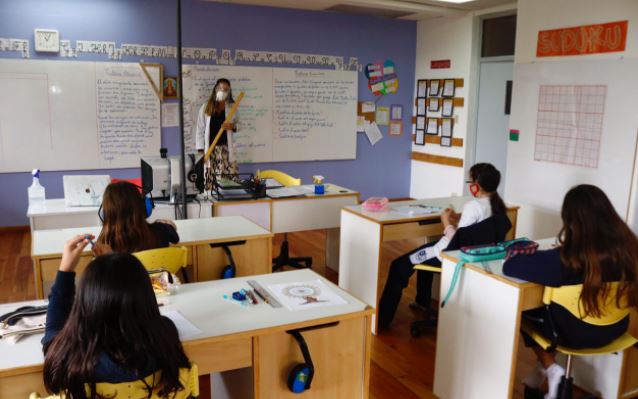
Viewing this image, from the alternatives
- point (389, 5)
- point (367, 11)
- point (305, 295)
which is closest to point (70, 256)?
point (305, 295)

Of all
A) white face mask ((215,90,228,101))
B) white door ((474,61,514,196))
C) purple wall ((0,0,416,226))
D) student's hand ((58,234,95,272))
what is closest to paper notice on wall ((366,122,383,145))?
purple wall ((0,0,416,226))

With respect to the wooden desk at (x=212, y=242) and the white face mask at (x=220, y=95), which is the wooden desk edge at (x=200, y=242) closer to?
the wooden desk at (x=212, y=242)

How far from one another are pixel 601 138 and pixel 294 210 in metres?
2.53

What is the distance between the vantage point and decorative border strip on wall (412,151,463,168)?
7.19 metres

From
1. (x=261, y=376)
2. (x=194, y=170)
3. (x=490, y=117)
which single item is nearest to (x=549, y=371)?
(x=261, y=376)

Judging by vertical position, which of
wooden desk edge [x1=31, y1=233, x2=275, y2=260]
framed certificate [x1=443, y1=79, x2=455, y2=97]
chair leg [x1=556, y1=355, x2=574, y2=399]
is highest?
framed certificate [x1=443, y1=79, x2=455, y2=97]

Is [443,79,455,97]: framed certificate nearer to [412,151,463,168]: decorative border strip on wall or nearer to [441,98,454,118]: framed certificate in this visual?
[441,98,454,118]: framed certificate

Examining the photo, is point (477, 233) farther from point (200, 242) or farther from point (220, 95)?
point (220, 95)

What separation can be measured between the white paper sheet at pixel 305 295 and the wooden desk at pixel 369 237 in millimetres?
1264

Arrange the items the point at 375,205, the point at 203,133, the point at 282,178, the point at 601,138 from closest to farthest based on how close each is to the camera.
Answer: the point at 375,205 < the point at 601,138 < the point at 282,178 < the point at 203,133

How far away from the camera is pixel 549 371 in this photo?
260 centimetres

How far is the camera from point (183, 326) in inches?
74.8

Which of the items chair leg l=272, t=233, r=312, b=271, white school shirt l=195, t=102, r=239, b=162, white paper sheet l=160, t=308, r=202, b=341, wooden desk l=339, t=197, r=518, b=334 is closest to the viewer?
white paper sheet l=160, t=308, r=202, b=341

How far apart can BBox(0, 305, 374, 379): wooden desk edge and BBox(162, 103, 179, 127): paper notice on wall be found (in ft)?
16.1
